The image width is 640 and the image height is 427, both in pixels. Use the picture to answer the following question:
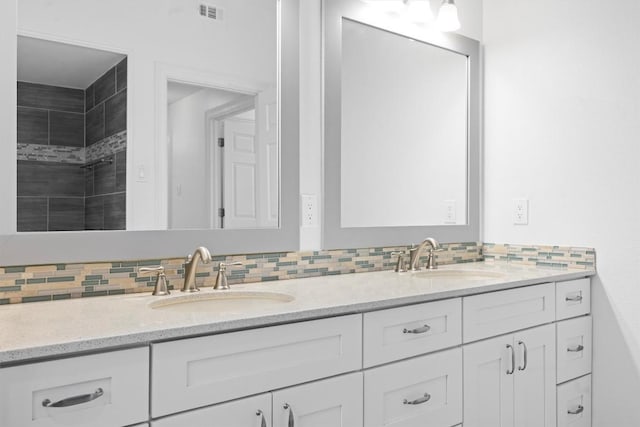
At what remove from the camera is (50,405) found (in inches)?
36.6

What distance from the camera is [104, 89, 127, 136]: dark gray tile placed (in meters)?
1.48

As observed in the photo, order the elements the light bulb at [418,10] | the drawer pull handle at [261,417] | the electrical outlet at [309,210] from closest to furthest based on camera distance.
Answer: the drawer pull handle at [261,417] < the electrical outlet at [309,210] < the light bulb at [418,10]

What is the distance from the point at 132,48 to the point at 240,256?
735 millimetres

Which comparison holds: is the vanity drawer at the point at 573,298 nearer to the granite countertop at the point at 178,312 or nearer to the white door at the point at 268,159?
the granite countertop at the point at 178,312

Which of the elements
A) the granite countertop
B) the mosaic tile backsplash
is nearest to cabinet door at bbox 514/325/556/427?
the granite countertop

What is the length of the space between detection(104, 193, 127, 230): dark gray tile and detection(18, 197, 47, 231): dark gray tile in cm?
16

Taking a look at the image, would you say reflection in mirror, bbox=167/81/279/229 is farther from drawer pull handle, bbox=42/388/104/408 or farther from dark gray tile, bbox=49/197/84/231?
drawer pull handle, bbox=42/388/104/408

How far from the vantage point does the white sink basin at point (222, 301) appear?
4.82 feet

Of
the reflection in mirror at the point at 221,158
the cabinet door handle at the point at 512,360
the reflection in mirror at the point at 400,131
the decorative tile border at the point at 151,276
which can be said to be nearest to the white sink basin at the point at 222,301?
the decorative tile border at the point at 151,276

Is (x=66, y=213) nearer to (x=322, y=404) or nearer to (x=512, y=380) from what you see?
(x=322, y=404)

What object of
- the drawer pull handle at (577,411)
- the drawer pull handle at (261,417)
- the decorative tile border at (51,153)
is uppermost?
the decorative tile border at (51,153)

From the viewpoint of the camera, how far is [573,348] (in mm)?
2062

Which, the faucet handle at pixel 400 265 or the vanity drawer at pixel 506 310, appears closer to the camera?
the vanity drawer at pixel 506 310

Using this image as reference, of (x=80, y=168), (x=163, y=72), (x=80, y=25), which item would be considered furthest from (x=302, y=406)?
(x=80, y=25)
